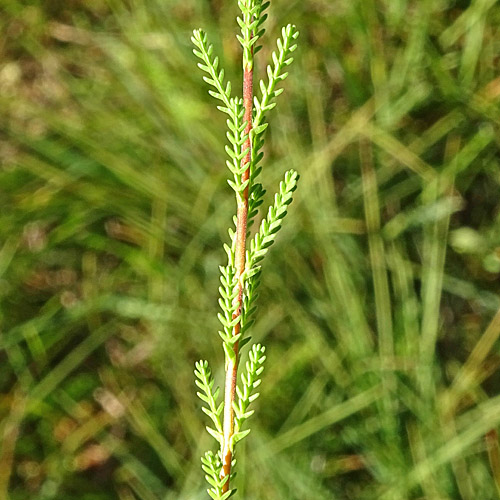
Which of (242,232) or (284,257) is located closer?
(242,232)

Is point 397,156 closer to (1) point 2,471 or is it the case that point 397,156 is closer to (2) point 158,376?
(2) point 158,376

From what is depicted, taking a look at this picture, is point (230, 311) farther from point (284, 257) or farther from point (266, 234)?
point (284, 257)

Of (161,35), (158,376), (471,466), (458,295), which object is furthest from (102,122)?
(471,466)

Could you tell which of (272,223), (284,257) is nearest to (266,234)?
(272,223)

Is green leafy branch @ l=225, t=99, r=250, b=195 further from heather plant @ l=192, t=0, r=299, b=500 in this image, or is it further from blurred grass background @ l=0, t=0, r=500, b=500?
blurred grass background @ l=0, t=0, r=500, b=500

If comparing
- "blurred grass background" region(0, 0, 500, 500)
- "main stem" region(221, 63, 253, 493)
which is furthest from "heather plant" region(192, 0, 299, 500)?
"blurred grass background" region(0, 0, 500, 500)
